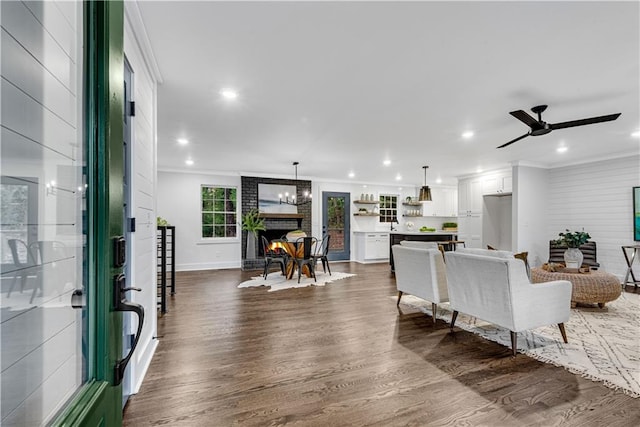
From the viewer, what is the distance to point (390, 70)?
2664 millimetres

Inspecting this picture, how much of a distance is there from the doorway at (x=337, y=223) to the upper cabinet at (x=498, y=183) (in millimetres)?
3616

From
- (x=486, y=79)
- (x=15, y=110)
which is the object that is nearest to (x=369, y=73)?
(x=486, y=79)

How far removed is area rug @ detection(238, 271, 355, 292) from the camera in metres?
5.50

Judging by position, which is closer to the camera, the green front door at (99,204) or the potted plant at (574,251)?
the green front door at (99,204)

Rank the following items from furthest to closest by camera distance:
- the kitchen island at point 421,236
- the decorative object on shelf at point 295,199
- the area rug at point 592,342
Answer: the decorative object on shelf at point 295,199 → the kitchen island at point 421,236 → the area rug at point 592,342

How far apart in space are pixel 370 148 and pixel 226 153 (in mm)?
2640

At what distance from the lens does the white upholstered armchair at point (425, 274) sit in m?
3.53

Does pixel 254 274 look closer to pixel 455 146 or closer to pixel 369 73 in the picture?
pixel 455 146

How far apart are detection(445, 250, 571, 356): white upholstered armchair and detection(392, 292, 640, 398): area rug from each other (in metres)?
0.21

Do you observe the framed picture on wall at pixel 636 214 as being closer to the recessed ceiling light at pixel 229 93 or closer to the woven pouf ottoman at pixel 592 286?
the woven pouf ottoman at pixel 592 286

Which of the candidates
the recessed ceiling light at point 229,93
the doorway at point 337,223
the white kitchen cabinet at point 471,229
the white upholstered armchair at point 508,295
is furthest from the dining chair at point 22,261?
the white kitchen cabinet at point 471,229

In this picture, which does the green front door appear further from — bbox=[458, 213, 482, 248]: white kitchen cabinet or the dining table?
bbox=[458, 213, 482, 248]: white kitchen cabinet

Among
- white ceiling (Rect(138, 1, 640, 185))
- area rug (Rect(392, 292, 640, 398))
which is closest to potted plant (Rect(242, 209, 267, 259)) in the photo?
white ceiling (Rect(138, 1, 640, 185))

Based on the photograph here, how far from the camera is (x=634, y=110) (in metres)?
3.60
